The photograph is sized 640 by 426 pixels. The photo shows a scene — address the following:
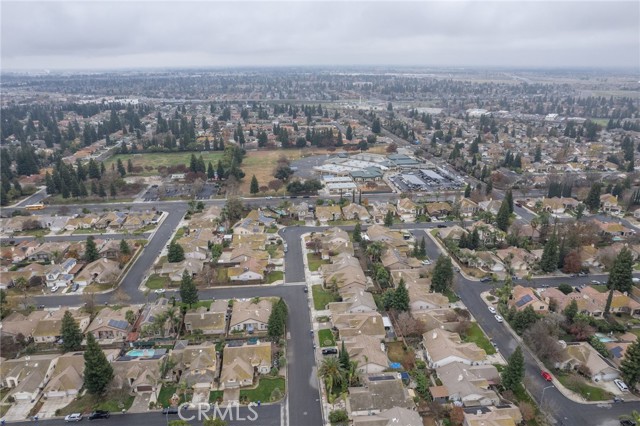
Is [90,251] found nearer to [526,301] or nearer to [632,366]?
[526,301]

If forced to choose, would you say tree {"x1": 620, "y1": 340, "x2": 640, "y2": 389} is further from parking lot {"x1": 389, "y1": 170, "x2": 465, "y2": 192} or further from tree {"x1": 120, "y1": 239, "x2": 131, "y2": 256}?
tree {"x1": 120, "y1": 239, "x2": 131, "y2": 256}

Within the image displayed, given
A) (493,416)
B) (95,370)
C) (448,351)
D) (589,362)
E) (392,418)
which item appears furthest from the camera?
(448,351)

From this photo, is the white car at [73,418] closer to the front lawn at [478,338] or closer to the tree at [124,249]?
the tree at [124,249]

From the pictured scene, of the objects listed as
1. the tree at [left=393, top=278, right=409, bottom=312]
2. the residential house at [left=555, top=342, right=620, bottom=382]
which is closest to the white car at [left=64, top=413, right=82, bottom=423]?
the tree at [left=393, top=278, right=409, bottom=312]

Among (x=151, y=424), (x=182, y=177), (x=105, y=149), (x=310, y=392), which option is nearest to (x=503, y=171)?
(x=182, y=177)

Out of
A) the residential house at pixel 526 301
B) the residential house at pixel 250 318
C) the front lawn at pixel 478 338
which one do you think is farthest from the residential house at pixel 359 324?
the residential house at pixel 526 301

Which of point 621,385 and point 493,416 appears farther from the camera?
point 621,385

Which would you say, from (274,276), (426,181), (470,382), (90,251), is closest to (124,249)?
(90,251)
